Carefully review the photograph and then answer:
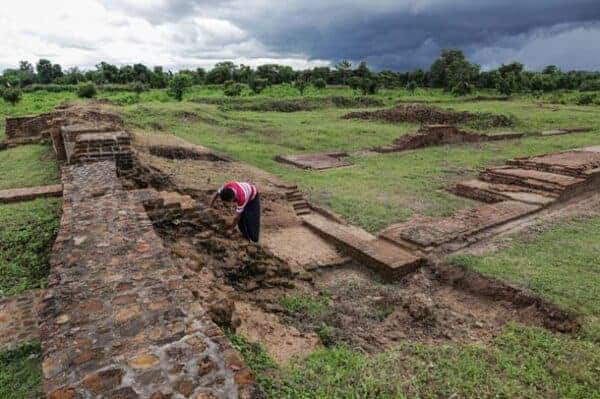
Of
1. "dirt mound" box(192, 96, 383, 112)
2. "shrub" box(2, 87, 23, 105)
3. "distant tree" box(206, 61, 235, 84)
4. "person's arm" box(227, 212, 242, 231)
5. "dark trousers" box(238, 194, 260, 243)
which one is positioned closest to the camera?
"person's arm" box(227, 212, 242, 231)

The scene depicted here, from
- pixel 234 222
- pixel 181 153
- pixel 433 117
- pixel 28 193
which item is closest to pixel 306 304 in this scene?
pixel 234 222

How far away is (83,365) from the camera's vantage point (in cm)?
189

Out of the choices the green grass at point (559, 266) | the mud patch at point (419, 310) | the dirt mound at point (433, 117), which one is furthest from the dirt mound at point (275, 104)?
the mud patch at point (419, 310)

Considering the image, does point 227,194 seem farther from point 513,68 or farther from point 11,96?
point 513,68

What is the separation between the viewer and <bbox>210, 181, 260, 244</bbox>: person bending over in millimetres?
5039

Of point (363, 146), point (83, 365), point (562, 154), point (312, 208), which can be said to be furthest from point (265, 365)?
point (363, 146)

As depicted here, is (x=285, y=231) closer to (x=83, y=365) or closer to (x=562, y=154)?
(x=83, y=365)

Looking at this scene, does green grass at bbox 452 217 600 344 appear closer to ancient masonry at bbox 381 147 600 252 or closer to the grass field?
the grass field

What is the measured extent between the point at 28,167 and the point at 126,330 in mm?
6916

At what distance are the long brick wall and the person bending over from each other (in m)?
1.77

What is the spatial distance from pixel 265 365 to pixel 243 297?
1375mm

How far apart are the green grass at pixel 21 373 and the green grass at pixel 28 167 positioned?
4.17 m

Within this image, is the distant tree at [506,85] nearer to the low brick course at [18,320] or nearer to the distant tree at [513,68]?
the distant tree at [513,68]

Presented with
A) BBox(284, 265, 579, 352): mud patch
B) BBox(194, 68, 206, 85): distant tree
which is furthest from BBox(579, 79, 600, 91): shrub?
BBox(284, 265, 579, 352): mud patch
